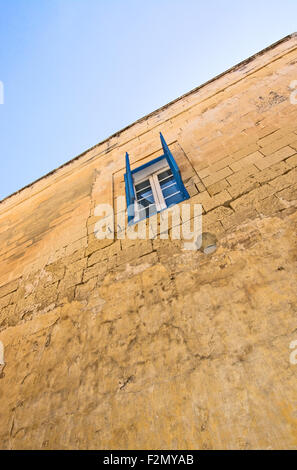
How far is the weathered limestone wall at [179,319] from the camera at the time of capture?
4.68ft

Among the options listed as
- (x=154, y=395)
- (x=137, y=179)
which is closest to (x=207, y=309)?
(x=154, y=395)

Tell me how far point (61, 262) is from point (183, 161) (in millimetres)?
2130

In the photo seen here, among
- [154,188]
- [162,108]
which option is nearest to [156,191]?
→ [154,188]

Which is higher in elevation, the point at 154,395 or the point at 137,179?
the point at 137,179

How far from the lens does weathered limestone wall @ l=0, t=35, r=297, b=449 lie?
143 centimetres

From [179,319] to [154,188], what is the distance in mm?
2115

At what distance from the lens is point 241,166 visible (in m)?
2.72

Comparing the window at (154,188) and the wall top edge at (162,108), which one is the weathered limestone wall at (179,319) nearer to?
the window at (154,188)

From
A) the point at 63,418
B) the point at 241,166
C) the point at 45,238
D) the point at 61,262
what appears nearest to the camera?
the point at 63,418

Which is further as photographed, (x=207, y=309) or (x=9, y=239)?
(x=9, y=239)

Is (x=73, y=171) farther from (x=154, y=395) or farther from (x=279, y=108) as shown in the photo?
(x=154, y=395)

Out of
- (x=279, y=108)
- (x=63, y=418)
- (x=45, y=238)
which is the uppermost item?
(x=45, y=238)

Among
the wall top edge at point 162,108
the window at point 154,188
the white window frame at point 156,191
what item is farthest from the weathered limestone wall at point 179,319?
the wall top edge at point 162,108

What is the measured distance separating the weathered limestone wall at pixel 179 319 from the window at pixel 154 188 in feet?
0.65
